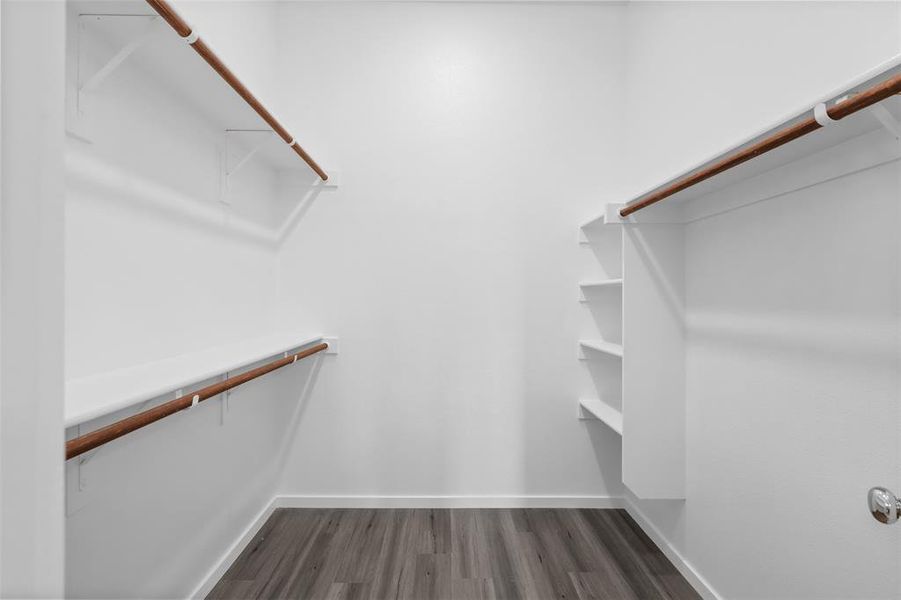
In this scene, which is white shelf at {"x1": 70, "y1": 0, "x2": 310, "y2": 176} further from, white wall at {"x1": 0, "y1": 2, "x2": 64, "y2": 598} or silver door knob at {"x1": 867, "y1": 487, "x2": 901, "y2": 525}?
silver door knob at {"x1": 867, "y1": 487, "x2": 901, "y2": 525}

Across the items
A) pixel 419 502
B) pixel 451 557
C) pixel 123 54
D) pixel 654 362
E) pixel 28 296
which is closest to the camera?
pixel 28 296

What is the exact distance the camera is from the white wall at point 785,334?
3.37ft

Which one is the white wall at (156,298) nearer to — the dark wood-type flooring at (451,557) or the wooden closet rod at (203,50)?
the wooden closet rod at (203,50)

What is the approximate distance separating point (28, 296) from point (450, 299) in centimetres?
213

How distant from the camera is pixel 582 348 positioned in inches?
92.8

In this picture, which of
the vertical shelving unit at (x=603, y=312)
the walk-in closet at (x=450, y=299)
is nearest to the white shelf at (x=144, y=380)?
the walk-in closet at (x=450, y=299)

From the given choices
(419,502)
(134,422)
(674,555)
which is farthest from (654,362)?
(134,422)

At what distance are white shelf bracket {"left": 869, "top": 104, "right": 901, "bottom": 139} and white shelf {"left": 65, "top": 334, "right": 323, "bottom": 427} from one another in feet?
4.96

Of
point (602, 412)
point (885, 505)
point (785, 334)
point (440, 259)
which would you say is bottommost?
point (602, 412)

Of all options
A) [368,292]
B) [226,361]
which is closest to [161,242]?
[226,361]

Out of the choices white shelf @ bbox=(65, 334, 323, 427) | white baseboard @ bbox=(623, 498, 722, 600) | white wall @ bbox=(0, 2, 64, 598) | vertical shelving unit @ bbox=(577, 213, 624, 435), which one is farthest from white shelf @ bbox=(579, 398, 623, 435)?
white wall @ bbox=(0, 2, 64, 598)

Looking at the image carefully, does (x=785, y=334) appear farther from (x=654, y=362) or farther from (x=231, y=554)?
(x=231, y=554)

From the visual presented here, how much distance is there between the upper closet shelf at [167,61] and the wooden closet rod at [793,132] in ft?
4.21

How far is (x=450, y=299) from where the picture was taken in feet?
7.77
